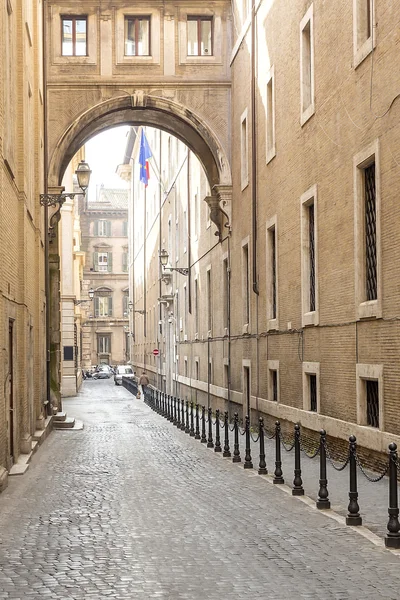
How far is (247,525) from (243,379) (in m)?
15.6

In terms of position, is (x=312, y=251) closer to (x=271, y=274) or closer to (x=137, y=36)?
(x=271, y=274)

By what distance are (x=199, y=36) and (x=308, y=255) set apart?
475 inches

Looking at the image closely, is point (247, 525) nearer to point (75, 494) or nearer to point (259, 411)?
point (75, 494)

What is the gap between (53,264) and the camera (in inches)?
1166

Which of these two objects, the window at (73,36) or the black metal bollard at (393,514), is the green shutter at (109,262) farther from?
the black metal bollard at (393,514)

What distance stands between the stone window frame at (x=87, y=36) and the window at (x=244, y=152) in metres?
4.92

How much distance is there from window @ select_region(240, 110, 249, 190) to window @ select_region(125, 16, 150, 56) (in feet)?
13.5

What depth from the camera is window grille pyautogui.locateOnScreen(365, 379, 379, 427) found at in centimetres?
1443

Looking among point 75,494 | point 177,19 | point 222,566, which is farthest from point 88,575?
point 177,19

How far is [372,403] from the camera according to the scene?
1465 centimetres

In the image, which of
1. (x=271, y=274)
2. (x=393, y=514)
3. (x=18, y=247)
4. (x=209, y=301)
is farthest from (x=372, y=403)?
(x=209, y=301)

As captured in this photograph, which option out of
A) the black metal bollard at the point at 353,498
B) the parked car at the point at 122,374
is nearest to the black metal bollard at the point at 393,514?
the black metal bollard at the point at 353,498

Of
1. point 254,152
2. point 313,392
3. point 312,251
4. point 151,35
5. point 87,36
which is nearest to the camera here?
point 313,392

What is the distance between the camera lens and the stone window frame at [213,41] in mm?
28281
